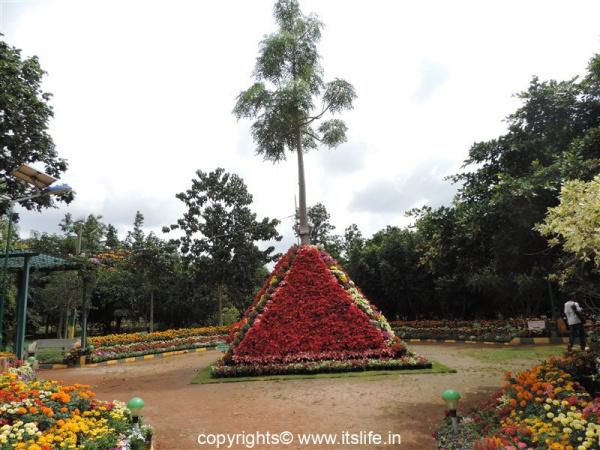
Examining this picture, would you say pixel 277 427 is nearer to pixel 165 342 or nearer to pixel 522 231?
pixel 522 231

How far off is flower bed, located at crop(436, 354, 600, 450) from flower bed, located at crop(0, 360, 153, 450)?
395 centimetres

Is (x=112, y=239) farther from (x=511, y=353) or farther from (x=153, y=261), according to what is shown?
(x=511, y=353)

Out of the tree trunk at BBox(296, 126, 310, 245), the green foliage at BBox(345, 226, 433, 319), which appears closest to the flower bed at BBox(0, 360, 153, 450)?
the tree trunk at BBox(296, 126, 310, 245)

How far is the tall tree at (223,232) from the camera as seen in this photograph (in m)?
25.2

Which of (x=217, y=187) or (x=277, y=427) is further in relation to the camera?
(x=217, y=187)

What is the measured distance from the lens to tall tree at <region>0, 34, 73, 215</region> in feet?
40.4

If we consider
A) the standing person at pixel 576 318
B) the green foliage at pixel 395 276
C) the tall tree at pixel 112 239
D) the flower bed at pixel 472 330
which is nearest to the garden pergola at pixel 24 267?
the standing person at pixel 576 318

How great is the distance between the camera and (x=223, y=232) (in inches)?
1016

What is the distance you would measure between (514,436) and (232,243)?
22.4 metres

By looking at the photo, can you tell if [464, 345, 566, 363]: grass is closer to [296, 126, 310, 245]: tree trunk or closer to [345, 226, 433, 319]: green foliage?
[296, 126, 310, 245]: tree trunk

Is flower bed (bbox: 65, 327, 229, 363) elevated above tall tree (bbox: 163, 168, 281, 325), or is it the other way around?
tall tree (bbox: 163, 168, 281, 325)

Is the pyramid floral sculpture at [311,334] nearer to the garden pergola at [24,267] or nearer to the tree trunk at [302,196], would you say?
the tree trunk at [302,196]

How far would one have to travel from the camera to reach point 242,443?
5668 millimetres

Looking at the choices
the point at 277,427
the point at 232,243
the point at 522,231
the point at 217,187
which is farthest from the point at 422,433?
the point at 217,187
